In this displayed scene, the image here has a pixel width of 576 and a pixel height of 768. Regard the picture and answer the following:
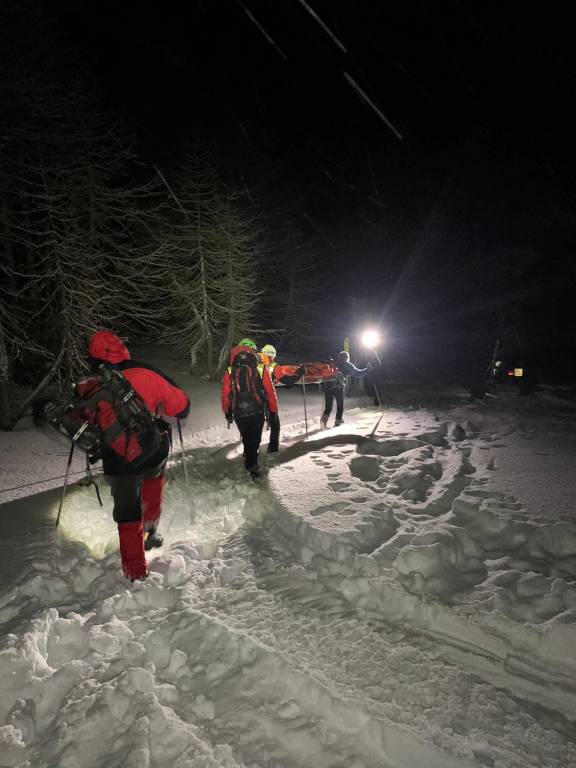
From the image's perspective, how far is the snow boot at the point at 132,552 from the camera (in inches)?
140

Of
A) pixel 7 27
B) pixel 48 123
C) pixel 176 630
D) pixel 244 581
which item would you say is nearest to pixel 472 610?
pixel 244 581

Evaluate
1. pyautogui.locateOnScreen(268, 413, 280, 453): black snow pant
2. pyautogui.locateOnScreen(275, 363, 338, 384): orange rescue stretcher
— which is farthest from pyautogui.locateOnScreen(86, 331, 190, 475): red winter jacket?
pyautogui.locateOnScreen(275, 363, 338, 384): orange rescue stretcher

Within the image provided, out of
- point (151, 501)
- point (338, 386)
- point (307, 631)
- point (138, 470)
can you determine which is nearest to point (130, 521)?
point (138, 470)

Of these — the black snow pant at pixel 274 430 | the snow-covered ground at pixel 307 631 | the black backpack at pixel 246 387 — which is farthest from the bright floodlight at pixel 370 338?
the snow-covered ground at pixel 307 631

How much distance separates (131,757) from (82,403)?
2513 millimetres

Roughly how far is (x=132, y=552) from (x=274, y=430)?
451 cm

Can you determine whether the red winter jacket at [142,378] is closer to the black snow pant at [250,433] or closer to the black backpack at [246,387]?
the black backpack at [246,387]

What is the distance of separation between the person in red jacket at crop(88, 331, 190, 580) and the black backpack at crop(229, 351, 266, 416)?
1846 mm

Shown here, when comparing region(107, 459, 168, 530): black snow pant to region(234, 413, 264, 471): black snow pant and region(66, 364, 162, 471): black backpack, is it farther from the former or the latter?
region(234, 413, 264, 471): black snow pant

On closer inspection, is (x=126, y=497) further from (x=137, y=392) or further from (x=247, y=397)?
(x=247, y=397)

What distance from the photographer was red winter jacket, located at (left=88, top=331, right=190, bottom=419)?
3756 millimetres

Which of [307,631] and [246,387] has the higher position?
[246,387]

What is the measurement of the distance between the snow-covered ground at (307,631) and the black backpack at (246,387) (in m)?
1.29

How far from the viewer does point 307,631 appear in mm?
2973
